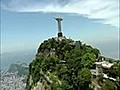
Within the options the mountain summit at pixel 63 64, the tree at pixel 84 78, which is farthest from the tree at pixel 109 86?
the mountain summit at pixel 63 64

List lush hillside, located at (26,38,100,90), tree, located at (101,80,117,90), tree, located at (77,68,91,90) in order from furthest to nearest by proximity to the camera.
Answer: lush hillside, located at (26,38,100,90)
tree, located at (77,68,91,90)
tree, located at (101,80,117,90)

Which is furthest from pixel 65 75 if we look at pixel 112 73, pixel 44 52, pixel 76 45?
pixel 44 52

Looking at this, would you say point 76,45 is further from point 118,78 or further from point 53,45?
point 118,78

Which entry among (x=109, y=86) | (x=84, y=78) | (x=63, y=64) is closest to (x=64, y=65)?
(x=63, y=64)

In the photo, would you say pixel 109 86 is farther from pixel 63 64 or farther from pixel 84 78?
pixel 63 64

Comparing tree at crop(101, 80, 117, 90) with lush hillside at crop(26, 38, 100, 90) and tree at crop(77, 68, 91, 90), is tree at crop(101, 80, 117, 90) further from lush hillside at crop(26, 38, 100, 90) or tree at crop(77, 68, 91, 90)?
lush hillside at crop(26, 38, 100, 90)

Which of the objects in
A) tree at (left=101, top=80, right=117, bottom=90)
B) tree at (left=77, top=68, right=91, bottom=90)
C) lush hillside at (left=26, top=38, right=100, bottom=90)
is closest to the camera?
tree at (left=101, top=80, right=117, bottom=90)

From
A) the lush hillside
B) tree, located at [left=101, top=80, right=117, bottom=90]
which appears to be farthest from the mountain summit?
tree, located at [left=101, top=80, right=117, bottom=90]

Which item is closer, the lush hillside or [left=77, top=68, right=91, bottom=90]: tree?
[left=77, top=68, right=91, bottom=90]: tree
